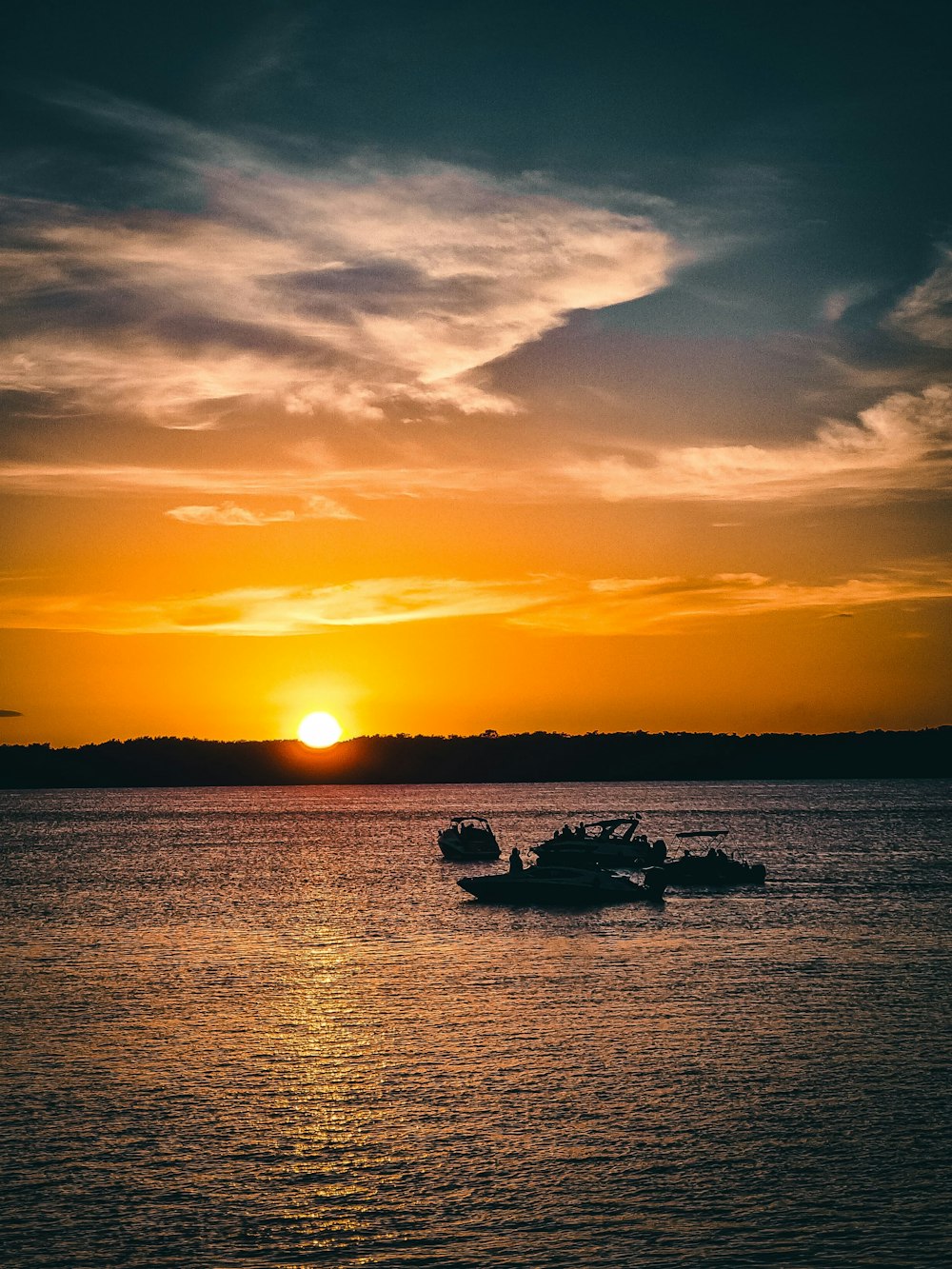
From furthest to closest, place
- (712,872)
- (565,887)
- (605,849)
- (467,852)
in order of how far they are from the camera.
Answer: (467,852) < (605,849) < (712,872) < (565,887)

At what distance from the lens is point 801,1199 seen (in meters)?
30.6

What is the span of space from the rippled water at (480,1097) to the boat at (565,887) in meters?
11.8

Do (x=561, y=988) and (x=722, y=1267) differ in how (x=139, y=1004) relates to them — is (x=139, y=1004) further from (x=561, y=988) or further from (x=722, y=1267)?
(x=722, y=1267)

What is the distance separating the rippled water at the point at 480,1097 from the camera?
94.0 feet

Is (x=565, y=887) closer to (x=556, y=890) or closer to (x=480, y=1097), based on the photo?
(x=556, y=890)

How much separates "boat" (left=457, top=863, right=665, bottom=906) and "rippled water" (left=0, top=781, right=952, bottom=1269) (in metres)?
11.8

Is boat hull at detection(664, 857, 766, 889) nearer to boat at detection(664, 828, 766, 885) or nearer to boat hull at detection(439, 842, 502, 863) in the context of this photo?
boat at detection(664, 828, 766, 885)

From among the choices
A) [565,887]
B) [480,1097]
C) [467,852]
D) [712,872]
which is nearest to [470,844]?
[467,852]

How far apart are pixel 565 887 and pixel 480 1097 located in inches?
2267

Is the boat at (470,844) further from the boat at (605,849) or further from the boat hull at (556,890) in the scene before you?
the boat hull at (556,890)

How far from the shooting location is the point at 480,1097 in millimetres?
40000

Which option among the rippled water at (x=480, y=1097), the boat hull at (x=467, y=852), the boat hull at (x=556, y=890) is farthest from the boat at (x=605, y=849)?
the rippled water at (x=480, y=1097)

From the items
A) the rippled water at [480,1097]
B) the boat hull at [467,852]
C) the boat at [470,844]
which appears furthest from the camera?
the boat at [470,844]

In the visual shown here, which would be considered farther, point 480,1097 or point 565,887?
point 565,887
